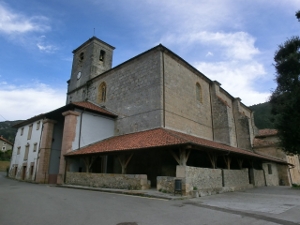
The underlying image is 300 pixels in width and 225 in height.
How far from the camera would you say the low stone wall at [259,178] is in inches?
653

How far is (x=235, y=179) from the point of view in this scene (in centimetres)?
1341

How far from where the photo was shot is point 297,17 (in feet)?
48.0

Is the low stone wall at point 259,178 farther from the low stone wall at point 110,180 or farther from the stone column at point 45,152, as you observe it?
the stone column at point 45,152

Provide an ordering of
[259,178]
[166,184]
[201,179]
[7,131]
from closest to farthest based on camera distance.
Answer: [166,184], [201,179], [259,178], [7,131]

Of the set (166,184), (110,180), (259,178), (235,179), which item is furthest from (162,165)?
(259,178)

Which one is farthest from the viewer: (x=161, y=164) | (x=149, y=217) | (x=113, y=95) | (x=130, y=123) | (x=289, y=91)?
(x=113, y=95)

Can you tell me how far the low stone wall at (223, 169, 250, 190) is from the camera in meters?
12.4

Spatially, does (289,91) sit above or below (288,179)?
above

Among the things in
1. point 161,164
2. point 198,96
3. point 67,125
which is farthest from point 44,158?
point 198,96

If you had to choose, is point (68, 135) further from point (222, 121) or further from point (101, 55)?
point (222, 121)

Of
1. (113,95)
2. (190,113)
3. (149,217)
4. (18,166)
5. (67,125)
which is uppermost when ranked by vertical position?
(113,95)

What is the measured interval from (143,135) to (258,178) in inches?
407

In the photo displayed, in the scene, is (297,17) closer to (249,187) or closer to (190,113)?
(190,113)

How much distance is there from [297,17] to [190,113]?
32.0ft
